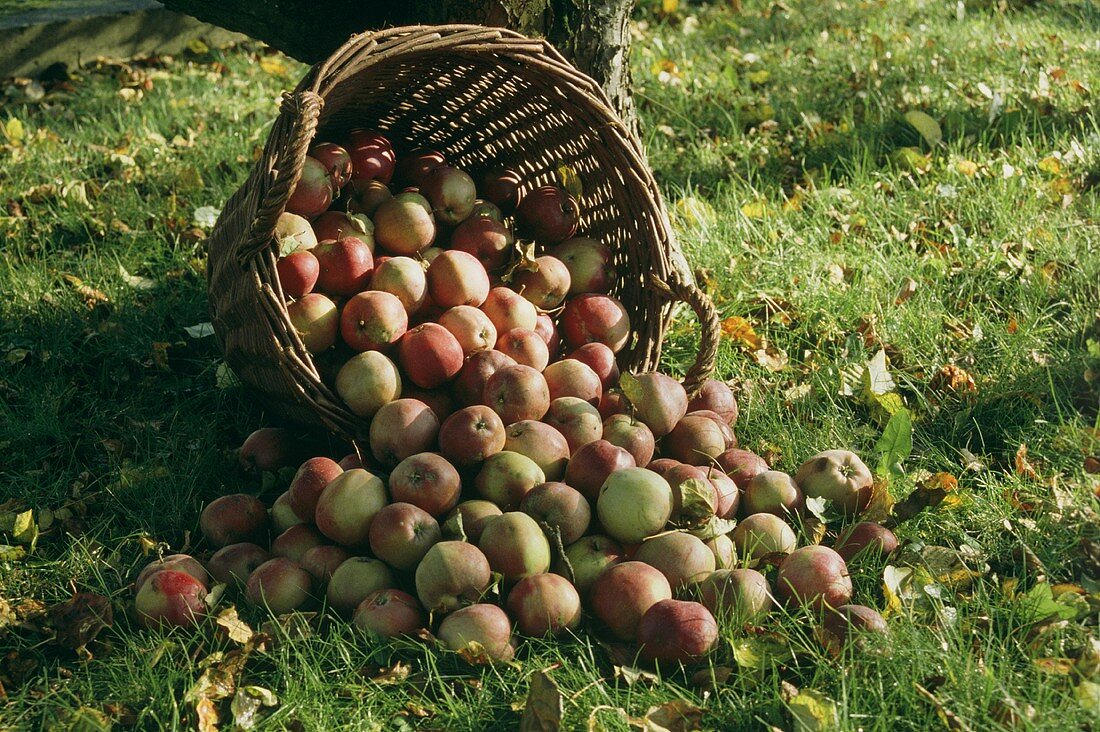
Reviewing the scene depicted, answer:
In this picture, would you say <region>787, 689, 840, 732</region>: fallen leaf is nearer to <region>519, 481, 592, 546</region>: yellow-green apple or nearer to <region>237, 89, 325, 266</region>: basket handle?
<region>519, 481, 592, 546</region>: yellow-green apple

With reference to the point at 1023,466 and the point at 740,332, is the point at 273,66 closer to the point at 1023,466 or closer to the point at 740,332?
the point at 740,332

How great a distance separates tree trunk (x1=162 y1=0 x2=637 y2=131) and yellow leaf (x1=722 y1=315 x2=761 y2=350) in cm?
86

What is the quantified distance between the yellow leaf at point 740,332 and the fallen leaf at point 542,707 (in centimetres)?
168

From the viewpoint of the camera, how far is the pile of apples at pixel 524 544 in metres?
2.07

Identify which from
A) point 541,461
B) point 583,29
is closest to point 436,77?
point 583,29

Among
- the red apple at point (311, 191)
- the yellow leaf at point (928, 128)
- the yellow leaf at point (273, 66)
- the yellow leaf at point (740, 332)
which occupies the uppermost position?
the red apple at point (311, 191)

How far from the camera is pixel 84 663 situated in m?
2.05

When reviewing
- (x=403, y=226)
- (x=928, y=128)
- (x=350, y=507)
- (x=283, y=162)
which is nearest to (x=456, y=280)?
(x=403, y=226)

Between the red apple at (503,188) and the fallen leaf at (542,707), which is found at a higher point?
the red apple at (503,188)

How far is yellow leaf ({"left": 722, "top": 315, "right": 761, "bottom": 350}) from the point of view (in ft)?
10.7

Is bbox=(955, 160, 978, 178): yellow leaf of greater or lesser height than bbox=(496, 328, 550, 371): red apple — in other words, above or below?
above

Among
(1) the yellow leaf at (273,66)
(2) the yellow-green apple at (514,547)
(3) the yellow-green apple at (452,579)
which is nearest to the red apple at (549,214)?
(2) the yellow-green apple at (514,547)

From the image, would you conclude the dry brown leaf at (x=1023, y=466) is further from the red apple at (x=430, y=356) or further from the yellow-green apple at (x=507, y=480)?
the red apple at (x=430, y=356)

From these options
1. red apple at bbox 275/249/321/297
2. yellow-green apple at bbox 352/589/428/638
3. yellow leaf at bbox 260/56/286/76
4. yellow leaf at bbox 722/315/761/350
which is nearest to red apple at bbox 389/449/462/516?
yellow-green apple at bbox 352/589/428/638
